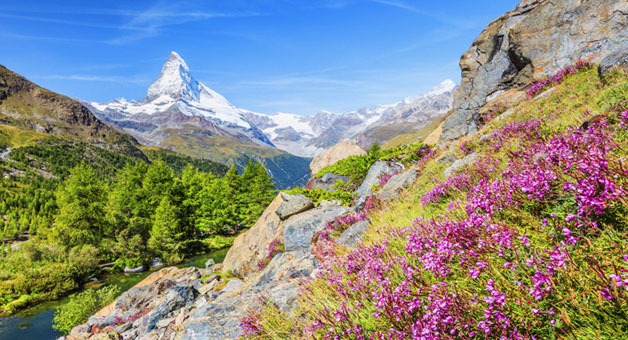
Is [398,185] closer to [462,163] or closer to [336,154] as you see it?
[462,163]

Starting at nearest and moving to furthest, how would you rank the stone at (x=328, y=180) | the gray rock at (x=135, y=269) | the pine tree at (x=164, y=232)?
1. the stone at (x=328, y=180)
2. the gray rock at (x=135, y=269)
3. the pine tree at (x=164, y=232)

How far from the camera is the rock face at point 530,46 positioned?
12422mm

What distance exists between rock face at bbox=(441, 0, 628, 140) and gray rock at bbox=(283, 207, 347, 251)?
31.4 ft

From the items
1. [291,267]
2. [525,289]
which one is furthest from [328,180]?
[525,289]

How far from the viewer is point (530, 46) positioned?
1484 cm

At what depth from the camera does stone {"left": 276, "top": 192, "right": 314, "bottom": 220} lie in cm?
1561

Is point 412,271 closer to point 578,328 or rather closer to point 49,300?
point 578,328

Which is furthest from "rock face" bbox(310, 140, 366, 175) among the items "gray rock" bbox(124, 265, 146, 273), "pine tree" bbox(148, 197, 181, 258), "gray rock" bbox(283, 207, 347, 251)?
"gray rock" bbox(124, 265, 146, 273)

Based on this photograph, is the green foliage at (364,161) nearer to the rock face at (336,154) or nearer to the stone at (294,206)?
the stone at (294,206)

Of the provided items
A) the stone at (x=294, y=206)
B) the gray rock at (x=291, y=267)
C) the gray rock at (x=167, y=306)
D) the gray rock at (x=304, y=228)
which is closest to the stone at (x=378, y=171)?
the stone at (x=294, y=206)

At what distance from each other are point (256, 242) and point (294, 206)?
13.4ft

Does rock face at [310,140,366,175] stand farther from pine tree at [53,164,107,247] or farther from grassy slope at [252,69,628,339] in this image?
pine tree at [53,164,107,247]

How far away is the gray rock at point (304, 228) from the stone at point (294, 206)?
2.18 m

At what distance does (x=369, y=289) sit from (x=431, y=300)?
1.09 metres
